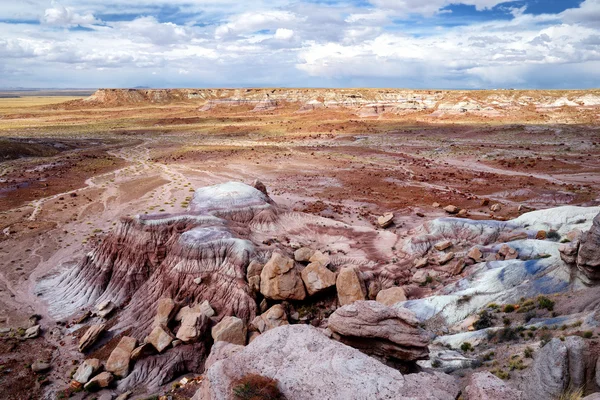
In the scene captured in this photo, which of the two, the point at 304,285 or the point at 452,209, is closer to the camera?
the point at 304,285

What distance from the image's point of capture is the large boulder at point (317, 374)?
8320 millimetres

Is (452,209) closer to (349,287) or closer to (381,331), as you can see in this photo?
(349,287)

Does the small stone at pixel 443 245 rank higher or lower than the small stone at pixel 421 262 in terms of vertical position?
higher

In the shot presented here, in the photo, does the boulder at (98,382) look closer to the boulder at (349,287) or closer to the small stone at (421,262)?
the boulder at (349,287)

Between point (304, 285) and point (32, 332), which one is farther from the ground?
point (304, 285)

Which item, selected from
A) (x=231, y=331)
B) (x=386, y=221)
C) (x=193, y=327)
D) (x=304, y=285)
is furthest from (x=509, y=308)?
(x=386, y=221)

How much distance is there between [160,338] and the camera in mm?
15789

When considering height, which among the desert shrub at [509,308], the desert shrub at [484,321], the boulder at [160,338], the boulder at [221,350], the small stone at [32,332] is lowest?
the small stone at [32,332]

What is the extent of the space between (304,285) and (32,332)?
12.4m

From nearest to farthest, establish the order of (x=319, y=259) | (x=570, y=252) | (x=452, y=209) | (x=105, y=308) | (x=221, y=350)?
(x=221, y=350)
(x=570, y=252)
(x=105, y=308)
(x=319, y=259)
(x=452, y=209)

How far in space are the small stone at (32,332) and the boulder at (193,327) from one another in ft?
23.1

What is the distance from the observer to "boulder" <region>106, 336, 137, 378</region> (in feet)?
49.4

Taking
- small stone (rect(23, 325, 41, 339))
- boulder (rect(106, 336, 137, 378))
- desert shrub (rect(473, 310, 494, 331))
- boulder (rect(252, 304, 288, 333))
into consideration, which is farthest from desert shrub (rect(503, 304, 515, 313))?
small stone (rect(23, 325, 41, 339))

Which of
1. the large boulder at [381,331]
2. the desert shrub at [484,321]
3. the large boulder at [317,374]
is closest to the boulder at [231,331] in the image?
the large boulder at [381,331]
